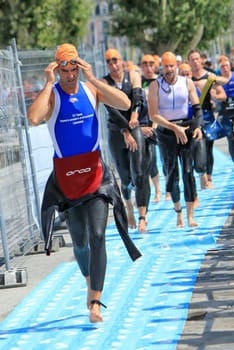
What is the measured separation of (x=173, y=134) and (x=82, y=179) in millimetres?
4192

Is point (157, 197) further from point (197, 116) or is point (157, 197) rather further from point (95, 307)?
point (95, 307)

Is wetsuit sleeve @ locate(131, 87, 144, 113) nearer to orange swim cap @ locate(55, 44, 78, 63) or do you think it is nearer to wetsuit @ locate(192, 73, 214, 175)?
wetsuit @ locate(192, 73, 214, 175)

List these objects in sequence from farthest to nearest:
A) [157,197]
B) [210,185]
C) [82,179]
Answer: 1. [210,185]
2. [157,197]
3. [82,179]

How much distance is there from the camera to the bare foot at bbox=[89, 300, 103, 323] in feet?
24.7

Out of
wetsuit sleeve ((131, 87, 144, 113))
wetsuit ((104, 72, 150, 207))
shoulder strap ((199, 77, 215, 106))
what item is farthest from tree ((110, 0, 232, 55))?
wetsuit sleeve ((131, 87, 144, 113))

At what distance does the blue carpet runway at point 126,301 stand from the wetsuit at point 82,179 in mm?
417

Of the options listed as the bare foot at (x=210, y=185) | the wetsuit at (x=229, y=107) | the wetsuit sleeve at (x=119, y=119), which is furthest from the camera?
the bare foot at (x=210, y=185)

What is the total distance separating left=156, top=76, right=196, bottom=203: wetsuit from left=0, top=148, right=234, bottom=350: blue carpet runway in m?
0.56

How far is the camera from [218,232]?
11.6 metres

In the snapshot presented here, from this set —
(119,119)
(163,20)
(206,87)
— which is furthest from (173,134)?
(163,20)

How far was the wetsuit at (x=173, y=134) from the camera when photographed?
1153 cm

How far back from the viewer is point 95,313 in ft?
24.7

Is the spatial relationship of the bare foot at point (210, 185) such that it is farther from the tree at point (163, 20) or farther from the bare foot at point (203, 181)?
the tree at point (163, 20)

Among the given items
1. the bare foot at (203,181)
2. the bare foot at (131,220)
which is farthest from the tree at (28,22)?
the bare foot at (131,220)
